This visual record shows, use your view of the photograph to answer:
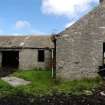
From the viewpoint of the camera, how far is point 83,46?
25953 millimetres

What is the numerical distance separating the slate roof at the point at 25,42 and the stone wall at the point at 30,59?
2.19ft

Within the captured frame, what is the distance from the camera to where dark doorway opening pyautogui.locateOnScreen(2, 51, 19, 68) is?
42.5 meters

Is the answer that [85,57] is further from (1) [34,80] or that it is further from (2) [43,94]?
(2) [43,94]

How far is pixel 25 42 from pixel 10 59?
4.81m

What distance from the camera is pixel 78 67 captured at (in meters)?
25.9

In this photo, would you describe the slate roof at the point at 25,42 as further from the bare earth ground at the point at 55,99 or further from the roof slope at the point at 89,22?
the bare earth ground at the point at 55,99

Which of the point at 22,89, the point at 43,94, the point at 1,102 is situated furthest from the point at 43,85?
the point at 1,102

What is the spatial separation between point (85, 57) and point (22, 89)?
19.7 feet

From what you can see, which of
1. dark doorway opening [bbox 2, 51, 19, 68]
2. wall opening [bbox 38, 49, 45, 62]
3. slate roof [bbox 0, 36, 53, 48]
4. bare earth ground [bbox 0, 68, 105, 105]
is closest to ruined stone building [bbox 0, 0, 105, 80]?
bare earth ground [bbox 0, 68, 105, 105]

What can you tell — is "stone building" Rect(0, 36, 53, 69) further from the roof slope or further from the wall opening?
the roof slope

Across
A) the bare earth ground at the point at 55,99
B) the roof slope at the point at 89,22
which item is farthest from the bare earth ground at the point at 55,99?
the roof slope at the point at 89,22

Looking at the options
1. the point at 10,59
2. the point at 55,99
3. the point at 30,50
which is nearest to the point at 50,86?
the point at 55,99

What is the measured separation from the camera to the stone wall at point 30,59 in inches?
1508

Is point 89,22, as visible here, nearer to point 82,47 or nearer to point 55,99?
point 82,47
